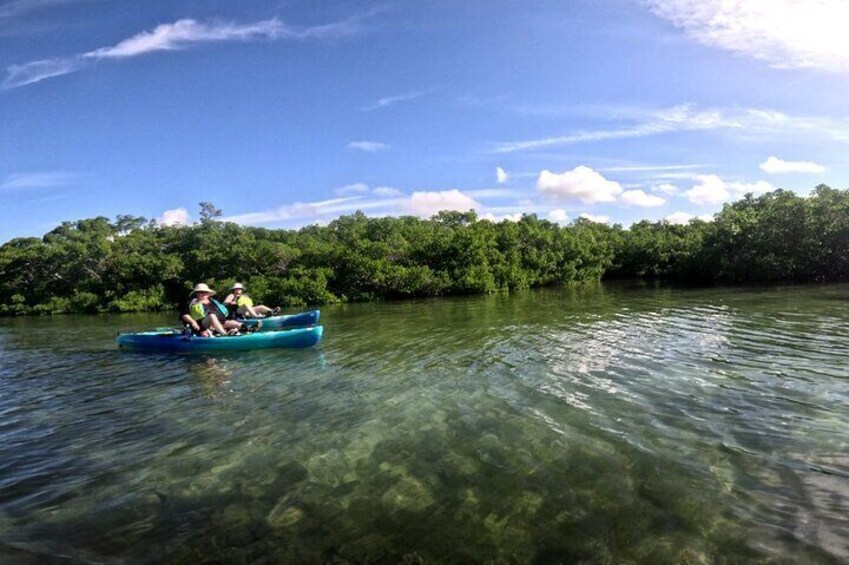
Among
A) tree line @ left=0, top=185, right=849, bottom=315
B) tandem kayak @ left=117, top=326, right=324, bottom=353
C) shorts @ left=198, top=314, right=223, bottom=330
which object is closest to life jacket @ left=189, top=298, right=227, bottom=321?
shorts @ left=198, top=314, right=223, bottom=330

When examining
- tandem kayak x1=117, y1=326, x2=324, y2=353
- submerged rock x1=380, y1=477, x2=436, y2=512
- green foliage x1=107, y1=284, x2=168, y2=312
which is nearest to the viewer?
submerged rock x1=380, y1=477, x2=436, y2=512

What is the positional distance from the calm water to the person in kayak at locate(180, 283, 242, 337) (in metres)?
2.08

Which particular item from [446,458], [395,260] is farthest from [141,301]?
[446,458]

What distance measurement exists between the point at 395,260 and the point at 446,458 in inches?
1258

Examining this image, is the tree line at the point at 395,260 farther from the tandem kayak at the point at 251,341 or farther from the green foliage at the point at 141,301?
the tandem kayak at the point at 251,341

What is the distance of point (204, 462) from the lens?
591cm

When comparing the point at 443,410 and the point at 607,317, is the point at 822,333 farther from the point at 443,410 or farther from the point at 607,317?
the point at 443,410

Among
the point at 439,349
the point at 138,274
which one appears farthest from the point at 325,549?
the point at 138,274

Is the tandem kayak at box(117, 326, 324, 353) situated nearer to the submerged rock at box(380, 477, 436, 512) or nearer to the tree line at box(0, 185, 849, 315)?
the submerged rock at box(380, 477, 436, 512)

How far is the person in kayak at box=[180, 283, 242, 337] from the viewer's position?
13.6 m

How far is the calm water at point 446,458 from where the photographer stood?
4039mm

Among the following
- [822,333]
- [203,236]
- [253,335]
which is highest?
[203,236]

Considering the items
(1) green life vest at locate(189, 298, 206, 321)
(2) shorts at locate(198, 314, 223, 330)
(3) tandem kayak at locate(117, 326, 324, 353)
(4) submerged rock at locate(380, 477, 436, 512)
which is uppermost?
(1) green life vest at locate(189, 298, 206, 321)

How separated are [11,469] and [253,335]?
7.12 meters
